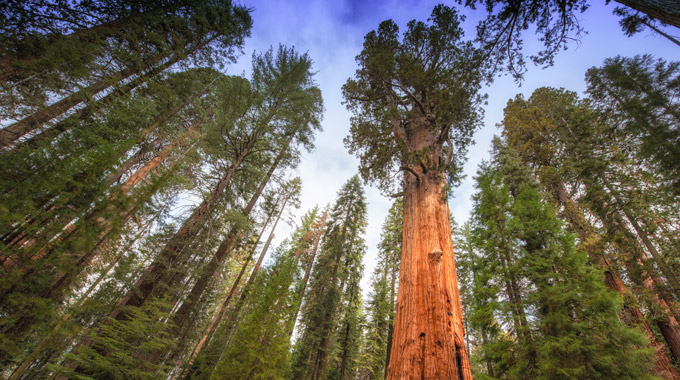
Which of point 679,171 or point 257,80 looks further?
point 257,80

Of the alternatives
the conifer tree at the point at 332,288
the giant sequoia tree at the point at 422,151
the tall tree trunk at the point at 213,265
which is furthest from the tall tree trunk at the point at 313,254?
the giant sequoia tree at the point at 422,151

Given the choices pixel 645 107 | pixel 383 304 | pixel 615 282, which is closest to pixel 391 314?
pixel 383 304

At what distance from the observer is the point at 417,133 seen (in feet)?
17.5

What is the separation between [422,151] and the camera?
432 centimetres

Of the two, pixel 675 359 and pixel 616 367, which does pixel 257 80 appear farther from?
pixel 675 359

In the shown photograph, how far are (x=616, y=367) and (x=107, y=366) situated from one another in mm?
12721

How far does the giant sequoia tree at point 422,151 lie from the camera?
250 centimetres

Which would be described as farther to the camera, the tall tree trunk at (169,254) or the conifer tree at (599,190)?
the conifer tree at (599,190)

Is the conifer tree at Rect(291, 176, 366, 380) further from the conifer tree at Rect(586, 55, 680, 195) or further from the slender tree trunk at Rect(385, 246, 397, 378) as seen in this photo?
the conifer tree at Rect(586, 55, 680, 195)

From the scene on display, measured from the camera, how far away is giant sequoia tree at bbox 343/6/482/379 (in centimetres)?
250

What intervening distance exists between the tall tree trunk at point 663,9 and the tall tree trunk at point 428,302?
12.3 feet

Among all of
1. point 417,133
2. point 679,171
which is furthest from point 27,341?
point 679,171

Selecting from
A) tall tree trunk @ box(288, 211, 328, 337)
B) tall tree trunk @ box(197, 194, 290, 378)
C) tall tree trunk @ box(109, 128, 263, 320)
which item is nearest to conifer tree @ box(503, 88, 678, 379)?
tall tree trunk @ box(109, 128, 263, 320)

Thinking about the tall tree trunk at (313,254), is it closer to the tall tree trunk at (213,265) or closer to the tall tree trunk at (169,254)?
the tall tree trunk at (213,265)
